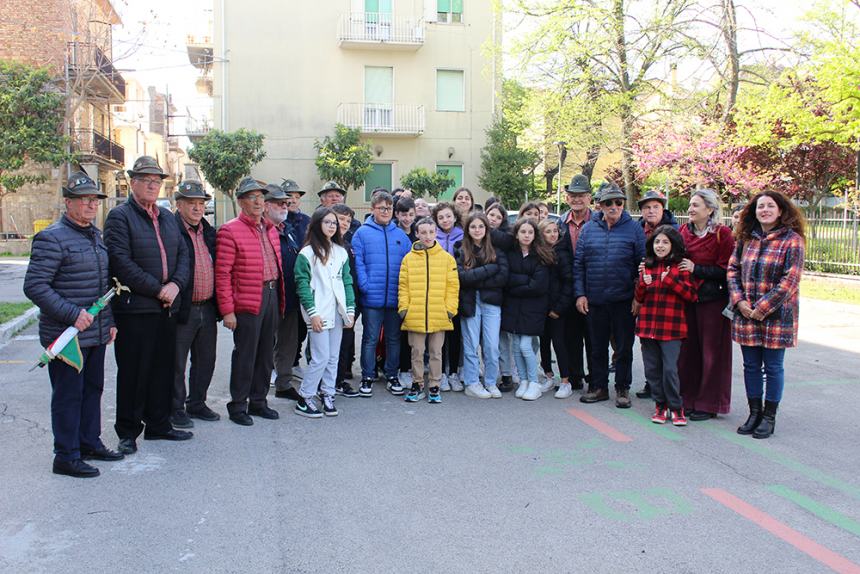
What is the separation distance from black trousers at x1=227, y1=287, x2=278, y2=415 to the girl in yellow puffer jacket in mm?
1346

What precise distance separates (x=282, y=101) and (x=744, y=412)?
27108 millimetres

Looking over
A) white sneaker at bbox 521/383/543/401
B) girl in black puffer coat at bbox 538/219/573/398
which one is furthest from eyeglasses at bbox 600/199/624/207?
white sneaker at bbox 521/383/543/401

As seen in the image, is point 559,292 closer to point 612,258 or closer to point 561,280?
point 561,280

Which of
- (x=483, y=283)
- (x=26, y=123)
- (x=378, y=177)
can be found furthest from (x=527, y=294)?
(x=26, y=123)

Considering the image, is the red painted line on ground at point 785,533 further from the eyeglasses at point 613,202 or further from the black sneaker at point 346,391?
the black sneaker at point 346,391

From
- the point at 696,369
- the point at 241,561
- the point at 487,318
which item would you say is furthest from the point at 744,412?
the point at 241,561

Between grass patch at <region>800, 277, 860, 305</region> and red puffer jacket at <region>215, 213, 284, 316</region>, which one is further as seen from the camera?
grass patch at <region>800, 277, 860, 305</region>

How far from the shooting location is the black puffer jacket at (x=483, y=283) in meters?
7.38

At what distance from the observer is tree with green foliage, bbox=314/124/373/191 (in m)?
29.0

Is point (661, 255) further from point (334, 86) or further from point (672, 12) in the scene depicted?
point (334, 86)

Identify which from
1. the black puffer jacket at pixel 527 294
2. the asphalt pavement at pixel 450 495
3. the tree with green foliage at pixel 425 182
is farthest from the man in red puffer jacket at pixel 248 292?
the tree with green foliage at pixel 425 182

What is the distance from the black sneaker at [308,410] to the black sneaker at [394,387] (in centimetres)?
106

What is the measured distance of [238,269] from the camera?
248 inches

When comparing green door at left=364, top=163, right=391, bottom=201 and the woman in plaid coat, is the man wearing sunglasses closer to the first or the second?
the woman in plaid coat
